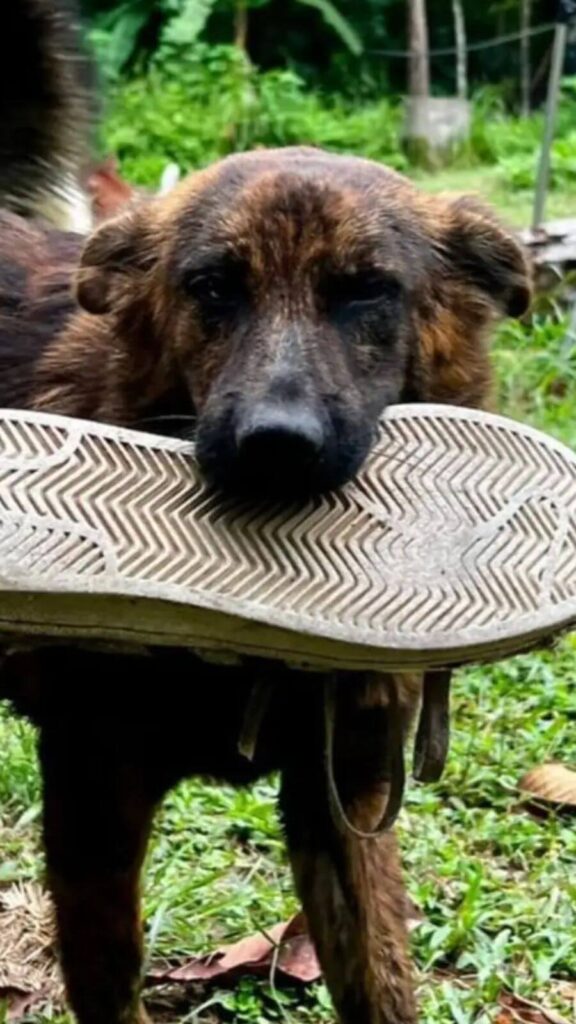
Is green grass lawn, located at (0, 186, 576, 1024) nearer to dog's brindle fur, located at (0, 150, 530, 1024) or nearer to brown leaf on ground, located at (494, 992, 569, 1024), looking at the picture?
brown leaf on ground, located at (494, 992, 569, 1024)

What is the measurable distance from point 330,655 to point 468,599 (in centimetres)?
18

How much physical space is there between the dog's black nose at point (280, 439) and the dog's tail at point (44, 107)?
1.80 m

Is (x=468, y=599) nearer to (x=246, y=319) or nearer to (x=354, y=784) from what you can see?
(x=246, y=319)

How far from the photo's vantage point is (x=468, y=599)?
234 centimetres

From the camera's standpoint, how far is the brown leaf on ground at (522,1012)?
3.41 metres

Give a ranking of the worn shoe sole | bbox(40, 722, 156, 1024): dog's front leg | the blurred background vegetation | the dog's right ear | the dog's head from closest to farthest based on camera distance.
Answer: the worn shoe sole < the dog's head < bbox(40, 722, 156, 1024): dog's front leg < the dog's right ear < the blurred background vegetation

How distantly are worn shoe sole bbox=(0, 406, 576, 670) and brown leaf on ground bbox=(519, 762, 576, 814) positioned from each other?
1.62 meters

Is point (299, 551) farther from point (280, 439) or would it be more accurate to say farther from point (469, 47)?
point (469, 47)

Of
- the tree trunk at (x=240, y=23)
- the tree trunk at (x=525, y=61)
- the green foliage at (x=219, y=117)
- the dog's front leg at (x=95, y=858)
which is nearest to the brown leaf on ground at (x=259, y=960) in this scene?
the dog's front leg at (x=95, y=858)

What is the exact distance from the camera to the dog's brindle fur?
104 inches

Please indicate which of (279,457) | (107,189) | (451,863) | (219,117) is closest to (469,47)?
(219,117)

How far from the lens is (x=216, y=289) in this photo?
9.07ft

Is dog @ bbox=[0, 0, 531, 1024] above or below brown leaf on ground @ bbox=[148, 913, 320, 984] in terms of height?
above

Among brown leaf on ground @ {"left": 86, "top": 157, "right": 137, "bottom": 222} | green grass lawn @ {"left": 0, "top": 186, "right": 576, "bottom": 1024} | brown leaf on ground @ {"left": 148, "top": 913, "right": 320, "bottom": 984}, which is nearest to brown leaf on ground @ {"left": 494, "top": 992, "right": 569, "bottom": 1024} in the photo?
green grass lawn @ {"left": 0, "top": 186, "right": 576, "bottom": 1024}
